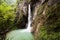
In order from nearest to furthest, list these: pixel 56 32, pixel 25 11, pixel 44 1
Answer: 1. pixel 56 32
2. pixel 44 1
3. pixel 25 11

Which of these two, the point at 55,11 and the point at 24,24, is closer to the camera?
the point at 55,11

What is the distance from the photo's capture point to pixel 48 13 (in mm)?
9664

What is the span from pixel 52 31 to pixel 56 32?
31 centimetres

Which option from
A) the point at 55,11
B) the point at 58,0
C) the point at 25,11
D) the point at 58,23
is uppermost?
the point at 58,0

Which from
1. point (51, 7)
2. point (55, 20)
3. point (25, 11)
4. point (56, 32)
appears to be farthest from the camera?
point (25, 11)

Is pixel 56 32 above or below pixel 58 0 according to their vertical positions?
below

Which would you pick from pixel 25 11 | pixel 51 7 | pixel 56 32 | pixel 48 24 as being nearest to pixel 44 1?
pixel 51 7

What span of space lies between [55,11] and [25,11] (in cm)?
1089

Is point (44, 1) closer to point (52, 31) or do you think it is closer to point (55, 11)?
point (55, 11)

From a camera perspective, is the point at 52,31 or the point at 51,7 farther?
the point at 51,7

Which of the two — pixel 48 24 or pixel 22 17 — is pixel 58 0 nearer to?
pixel 48 24

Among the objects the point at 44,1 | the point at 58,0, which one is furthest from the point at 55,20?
the point at 44,1

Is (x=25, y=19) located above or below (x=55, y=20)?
below

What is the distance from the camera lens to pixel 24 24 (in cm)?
2059
